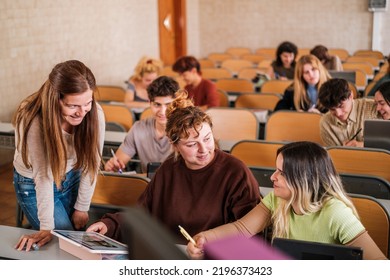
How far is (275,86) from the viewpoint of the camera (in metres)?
6.74

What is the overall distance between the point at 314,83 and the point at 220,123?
1015mm

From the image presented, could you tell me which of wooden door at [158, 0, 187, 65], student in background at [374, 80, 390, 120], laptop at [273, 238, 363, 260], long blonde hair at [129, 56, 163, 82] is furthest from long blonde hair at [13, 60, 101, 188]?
wooden door at [158, 0, 187, 65]

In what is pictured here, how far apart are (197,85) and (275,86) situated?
124cm

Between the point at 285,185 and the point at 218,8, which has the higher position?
the point at 218,8

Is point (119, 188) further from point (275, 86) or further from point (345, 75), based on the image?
point (275, 86)

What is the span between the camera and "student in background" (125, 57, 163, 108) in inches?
230

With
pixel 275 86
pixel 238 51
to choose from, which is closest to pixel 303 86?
pixel 275 86

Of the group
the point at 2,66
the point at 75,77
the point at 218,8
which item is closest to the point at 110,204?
the point at 75,77

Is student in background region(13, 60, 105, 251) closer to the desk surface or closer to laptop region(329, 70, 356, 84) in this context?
the desk surface

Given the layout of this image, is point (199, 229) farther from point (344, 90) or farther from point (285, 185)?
point (344, 90)

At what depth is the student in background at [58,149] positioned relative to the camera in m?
2.49

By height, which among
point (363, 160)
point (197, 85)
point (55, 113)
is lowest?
point (363, 160)
